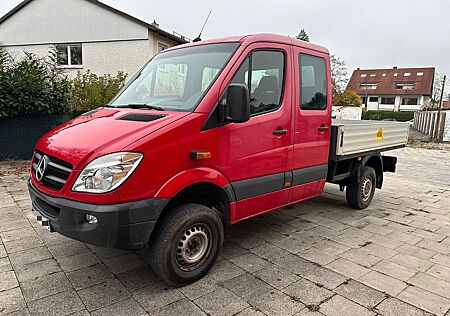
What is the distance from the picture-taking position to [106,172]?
258 cm

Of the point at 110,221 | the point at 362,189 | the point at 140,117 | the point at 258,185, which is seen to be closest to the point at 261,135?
the point at 258,185

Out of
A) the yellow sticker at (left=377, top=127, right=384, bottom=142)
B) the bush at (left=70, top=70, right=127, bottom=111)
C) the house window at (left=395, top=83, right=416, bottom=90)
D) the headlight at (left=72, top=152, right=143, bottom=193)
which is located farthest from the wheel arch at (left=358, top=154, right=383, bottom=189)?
the house window at (left=395, top=83, right=416, bottom=90)

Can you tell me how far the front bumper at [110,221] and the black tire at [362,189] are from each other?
3.72 meters

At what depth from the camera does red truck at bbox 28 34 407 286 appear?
263 cm

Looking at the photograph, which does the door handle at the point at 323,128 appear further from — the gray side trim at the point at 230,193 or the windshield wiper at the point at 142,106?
the windshield wiper at the point at 142,106

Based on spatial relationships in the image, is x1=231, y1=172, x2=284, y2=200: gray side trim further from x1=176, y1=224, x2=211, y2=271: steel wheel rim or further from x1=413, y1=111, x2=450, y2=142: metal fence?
x1=413, y1=111, x2=450, y2=142: metal fence

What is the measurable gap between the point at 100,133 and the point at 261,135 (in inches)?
62.4

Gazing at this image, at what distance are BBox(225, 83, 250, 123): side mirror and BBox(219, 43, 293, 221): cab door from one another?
18cm

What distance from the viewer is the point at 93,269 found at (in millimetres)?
3355

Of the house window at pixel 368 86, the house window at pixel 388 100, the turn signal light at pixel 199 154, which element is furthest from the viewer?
the house window at pixel 368 86

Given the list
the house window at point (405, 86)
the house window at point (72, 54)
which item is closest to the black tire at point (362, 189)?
the house window at point (72, 54)

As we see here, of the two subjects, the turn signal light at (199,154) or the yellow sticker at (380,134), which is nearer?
the turn signal light at (199,154)

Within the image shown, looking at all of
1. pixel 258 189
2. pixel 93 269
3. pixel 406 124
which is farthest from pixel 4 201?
pixel 406 124

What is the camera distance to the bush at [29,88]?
8312mm
